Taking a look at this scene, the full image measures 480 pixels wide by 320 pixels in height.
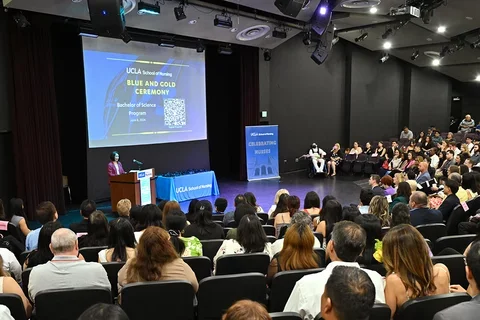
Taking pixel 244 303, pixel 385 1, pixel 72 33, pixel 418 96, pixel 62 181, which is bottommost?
pixel 62 181

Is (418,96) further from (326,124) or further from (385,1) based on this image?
(385,1)

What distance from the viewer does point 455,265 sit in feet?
9.24

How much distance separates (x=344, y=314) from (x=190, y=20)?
8.70m

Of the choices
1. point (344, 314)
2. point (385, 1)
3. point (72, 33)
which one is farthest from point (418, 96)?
point (344, 314)

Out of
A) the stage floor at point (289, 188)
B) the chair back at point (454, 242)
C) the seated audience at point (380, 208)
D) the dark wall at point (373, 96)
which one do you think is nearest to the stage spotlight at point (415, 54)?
the dark wall at point (373, 96)

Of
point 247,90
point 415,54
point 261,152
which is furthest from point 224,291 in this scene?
point 415,54

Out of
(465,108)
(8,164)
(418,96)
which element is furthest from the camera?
(465,108)

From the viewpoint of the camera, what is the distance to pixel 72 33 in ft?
28.7

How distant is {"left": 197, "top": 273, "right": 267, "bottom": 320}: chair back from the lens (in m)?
2.46

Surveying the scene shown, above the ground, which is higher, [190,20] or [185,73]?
[190,20]

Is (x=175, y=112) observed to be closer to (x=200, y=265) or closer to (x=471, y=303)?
(x=200, y=265)

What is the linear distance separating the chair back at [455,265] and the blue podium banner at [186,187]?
6667 mm

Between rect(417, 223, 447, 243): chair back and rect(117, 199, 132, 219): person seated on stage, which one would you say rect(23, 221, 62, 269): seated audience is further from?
rect(417, 223, 447, 243): chair back

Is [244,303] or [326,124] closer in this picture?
[244,303]
